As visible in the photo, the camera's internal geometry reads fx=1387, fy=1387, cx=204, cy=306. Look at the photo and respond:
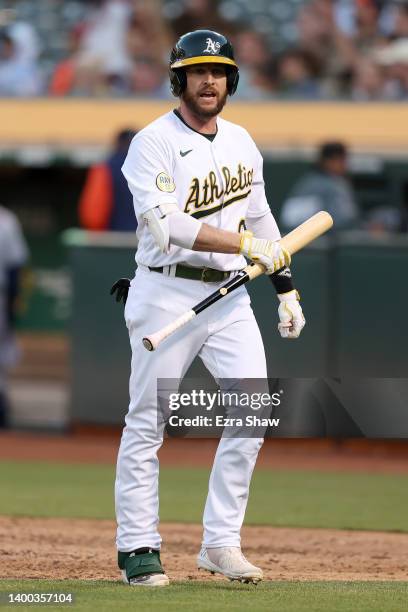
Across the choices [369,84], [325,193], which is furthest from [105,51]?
[325,193]

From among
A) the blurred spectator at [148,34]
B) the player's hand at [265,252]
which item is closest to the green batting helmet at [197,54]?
the player's hand at [265,252]

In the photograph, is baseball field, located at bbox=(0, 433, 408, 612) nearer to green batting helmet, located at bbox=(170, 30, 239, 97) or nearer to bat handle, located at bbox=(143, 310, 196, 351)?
bat handle, located at bbox=(143, 310, 196, 351)

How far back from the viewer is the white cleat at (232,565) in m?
5.12

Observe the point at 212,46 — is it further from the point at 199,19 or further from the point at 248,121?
the point at 199,19

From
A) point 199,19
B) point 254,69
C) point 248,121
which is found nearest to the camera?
point 248,121

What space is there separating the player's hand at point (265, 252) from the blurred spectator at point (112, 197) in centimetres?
496

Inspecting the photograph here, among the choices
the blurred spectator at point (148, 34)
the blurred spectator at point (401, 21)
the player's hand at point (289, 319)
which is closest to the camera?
the player's hand at point (289, 319)

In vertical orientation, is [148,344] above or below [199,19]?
below

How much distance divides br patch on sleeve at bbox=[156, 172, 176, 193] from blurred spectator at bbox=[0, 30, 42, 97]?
31.8ft

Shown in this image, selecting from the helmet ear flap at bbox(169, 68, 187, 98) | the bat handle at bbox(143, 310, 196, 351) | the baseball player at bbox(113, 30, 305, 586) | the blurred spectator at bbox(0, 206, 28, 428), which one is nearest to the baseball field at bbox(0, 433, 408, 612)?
the baseball player at bbox(113, 30, 305, 586)

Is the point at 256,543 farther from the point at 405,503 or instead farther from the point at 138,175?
the point at 138,175

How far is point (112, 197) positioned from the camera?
10383mm

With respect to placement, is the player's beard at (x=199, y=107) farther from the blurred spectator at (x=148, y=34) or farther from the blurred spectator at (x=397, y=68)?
the blurred spectator at (x=148, y=34)

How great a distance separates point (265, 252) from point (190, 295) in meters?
0.35
